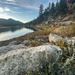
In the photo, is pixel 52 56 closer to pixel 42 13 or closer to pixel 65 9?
A: pixel 65 9

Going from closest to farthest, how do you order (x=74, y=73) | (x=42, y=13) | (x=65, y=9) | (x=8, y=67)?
1. (x=74, y=73)
2. (x=8, y=67)
3. (x=65, y=9)
4. (x=42, y=13)

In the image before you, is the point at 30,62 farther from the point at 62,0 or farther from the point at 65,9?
the point at 62,0

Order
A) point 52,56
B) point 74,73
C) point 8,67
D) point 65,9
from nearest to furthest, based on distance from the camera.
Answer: point 74,73 → point 8,67 → point 52,56 → point 65,9

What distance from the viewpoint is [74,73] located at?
4.48 ft

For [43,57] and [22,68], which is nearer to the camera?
[22,68]

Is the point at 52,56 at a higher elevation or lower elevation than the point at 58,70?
higher

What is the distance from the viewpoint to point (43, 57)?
167cm

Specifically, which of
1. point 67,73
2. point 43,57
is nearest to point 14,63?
point 43,57

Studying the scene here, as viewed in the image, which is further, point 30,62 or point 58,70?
point 30,62

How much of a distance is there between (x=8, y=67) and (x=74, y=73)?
1.72 meters

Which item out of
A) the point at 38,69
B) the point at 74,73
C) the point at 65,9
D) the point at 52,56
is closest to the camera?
the point at 74,73

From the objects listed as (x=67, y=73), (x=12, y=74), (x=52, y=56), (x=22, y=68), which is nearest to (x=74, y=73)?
(x=67, y=73)

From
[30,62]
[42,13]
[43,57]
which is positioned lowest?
[30,62]

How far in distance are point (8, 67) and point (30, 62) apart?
2.06 feet
